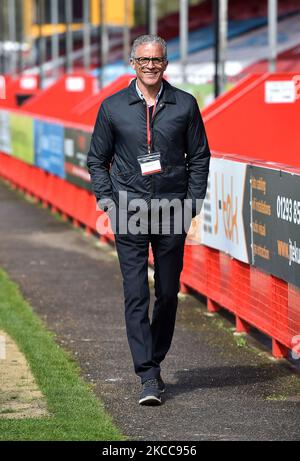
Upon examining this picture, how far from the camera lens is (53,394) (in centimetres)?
825

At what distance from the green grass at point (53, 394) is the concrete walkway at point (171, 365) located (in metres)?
0.10

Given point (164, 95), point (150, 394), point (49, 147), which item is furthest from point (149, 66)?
point (49, 147)

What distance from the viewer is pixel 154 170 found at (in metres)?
7.87

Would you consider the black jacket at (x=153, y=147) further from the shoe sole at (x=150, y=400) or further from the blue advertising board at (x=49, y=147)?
the blue advertising board at (x=49, y=147)

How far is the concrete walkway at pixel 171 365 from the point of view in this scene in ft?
24.6

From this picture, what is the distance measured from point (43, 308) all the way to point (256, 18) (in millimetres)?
36754

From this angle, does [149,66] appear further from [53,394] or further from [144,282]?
[53,394]

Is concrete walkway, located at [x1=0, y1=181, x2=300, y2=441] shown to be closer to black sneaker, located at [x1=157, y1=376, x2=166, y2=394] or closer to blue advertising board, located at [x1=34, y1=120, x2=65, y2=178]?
black sneaker, located at [x1=157, y1=376, x2=166, y2=394]

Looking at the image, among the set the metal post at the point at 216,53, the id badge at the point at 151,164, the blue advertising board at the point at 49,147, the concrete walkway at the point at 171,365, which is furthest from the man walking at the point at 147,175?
the blue advertising board at the point at 49,147

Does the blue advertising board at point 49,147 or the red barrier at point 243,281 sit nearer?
the red barrier at point 243,281

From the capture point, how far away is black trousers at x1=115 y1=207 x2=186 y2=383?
8.11m

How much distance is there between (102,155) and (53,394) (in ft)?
4.55

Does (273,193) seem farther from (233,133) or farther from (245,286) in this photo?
(233,133)
